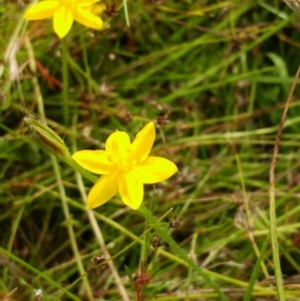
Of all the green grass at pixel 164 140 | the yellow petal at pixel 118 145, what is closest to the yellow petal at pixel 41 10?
the green grass at pixel 164 140

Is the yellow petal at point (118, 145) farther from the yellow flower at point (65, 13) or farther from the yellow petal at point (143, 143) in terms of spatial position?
the yellow flower at point (65, 13)

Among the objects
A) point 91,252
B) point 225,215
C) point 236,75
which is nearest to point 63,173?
point 91,252

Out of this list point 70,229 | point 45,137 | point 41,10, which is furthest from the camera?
point 70,229

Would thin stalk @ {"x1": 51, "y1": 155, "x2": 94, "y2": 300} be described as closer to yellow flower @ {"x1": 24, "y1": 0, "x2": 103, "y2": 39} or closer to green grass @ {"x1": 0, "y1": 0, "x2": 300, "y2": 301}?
green grass @ {"x1": 0, "y1": 0, "x2": 300, "y2": 301}

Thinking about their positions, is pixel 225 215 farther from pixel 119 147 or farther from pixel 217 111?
pixel 119 147

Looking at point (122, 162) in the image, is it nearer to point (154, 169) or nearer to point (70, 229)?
point (154, 169)

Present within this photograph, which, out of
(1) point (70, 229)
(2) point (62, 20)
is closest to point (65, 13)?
(2) point (62, 20)

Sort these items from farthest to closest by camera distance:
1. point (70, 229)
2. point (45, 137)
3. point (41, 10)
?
point (70, 229), point (41, 10), point (45, 137)
